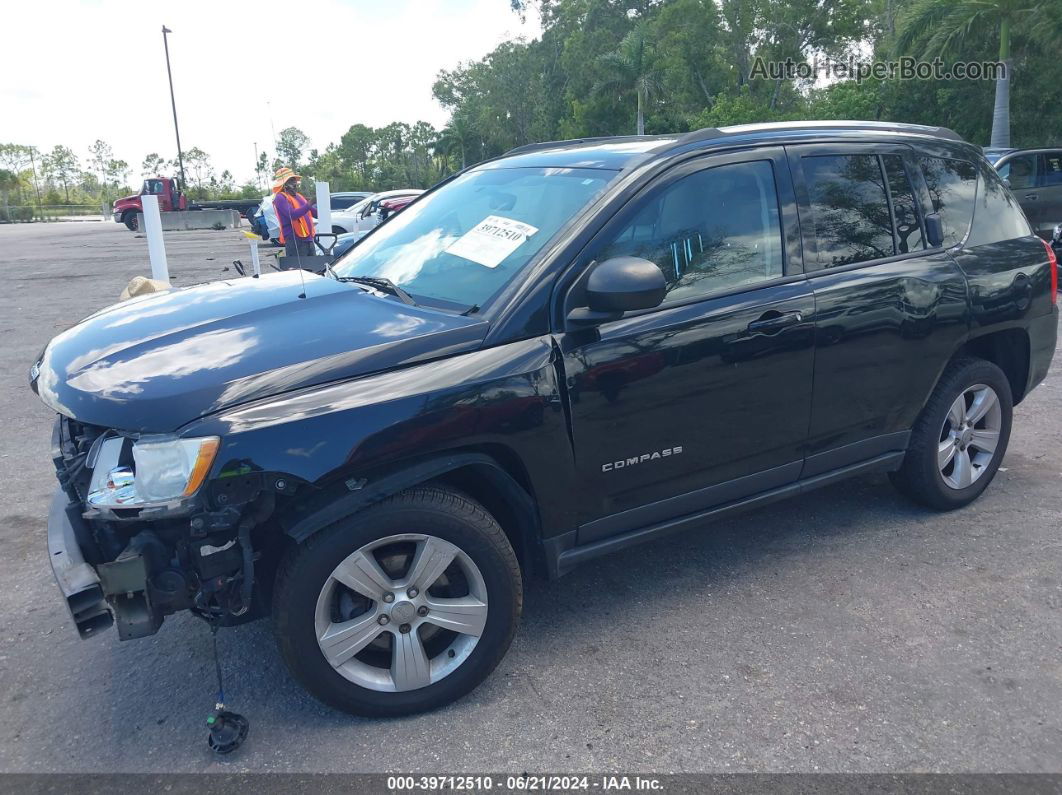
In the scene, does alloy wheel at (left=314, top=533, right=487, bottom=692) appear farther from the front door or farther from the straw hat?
the straw hat

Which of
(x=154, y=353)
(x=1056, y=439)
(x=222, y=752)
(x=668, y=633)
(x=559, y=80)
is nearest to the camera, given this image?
(x=222, y=752)

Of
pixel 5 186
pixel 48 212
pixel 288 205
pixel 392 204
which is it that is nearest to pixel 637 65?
pixel 392 204

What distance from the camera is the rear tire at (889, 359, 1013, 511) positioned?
4.24 meters

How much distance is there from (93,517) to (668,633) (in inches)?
83.6

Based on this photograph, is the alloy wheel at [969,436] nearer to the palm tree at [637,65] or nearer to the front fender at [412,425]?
the front fender at [412,425]

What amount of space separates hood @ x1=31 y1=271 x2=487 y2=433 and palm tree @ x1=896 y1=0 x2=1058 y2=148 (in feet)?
85.0

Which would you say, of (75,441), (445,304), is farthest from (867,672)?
(75,441)

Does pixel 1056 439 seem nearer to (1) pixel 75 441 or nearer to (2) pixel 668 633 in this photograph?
(2) pixel 668 633

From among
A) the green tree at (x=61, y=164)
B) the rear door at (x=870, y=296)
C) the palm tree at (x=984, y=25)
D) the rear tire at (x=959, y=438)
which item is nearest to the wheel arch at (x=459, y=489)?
the rear door at (x=870, y=296)

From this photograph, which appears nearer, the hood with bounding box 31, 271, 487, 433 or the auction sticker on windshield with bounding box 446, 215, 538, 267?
the hood with bounding box 31, 271, 487, 433

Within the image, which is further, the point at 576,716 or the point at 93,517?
the point at 576,716

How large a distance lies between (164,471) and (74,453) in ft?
2.06

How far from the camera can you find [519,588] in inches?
119

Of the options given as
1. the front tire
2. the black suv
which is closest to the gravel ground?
the front tire
